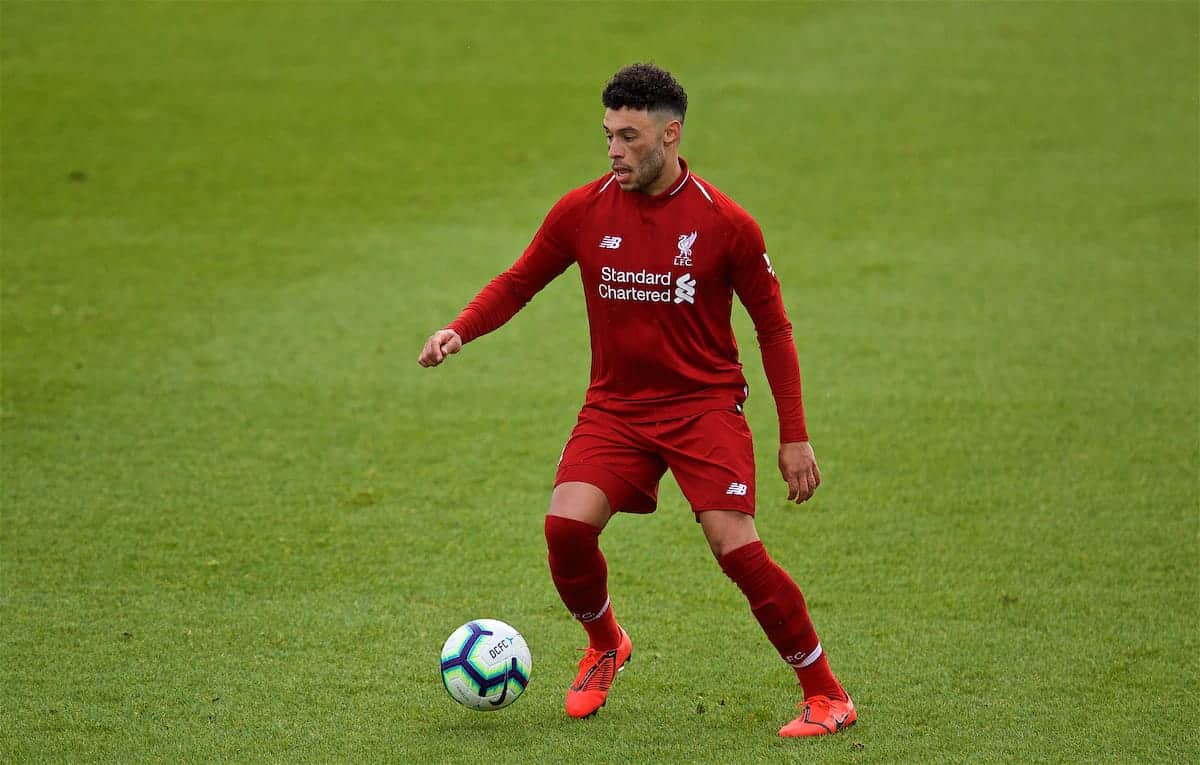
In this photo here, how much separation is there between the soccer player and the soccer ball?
0.84 feet

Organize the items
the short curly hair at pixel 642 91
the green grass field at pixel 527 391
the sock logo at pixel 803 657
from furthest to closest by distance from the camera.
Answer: the green grass field at pixel 527 391
the sock logo at pixel 803 657
the short curly hair at pixel 642 91

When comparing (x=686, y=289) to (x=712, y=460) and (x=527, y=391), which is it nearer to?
(x=712, y=460)

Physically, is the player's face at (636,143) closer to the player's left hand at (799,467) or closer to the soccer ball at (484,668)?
the player's left hand at (799,467)

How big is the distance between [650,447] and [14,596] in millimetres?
2914

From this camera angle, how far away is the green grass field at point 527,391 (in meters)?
5.05

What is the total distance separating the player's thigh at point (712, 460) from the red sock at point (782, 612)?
0.18m

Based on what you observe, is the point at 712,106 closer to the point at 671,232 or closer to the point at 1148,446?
the point at 1148,446

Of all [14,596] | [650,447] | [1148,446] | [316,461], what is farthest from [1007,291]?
[14,596]

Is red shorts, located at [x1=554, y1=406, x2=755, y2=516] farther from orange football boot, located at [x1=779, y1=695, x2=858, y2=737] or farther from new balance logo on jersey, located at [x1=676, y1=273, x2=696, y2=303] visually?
orange football boot, located at [x1=779, y1=695, x2=858, y2=737]

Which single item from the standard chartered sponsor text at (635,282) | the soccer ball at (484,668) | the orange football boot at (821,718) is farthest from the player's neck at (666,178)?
the orange football boot at (821,718)

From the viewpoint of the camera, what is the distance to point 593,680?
16.3ft

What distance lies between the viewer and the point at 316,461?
7508 millimetres

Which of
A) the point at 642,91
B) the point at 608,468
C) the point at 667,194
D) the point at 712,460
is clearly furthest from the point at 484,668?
the point at 642,91

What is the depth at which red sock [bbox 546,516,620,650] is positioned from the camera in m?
4.66
